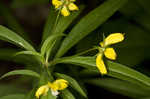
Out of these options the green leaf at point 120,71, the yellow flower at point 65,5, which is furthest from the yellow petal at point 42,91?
the yellow flower at point 65,5

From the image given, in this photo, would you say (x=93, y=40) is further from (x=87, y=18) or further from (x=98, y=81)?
(x=87, y=18)

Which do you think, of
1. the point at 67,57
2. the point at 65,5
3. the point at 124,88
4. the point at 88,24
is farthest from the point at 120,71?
the point at 124,88

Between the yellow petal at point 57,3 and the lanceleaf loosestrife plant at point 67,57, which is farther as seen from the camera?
the yellow petal at point 57,3

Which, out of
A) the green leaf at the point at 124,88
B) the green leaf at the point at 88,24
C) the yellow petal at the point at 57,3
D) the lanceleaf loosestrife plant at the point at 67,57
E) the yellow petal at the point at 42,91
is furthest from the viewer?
the green leaf at the point at 124,88

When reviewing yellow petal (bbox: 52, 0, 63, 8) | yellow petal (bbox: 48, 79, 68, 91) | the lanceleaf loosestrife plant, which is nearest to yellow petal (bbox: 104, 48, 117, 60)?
the lanceleaf loosestrife plant

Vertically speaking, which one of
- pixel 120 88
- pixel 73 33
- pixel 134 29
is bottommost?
pixel 120 88

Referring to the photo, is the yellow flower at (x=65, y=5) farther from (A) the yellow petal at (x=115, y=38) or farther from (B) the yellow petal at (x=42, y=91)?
(B) the yellow petal at (x=42, y=91)

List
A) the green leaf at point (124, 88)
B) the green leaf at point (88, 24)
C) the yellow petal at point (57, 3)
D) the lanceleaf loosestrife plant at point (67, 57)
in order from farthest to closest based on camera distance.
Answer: the green leaf at point (124, 88) < the green leaf at point (88, 24) < the yellow petal at point (57, 3) < the lanceleaf loosestrife plant at point (67, 57)

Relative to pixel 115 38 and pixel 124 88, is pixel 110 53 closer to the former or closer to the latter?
pixel 115 38

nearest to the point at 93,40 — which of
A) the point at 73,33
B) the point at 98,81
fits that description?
the point at 98,81
